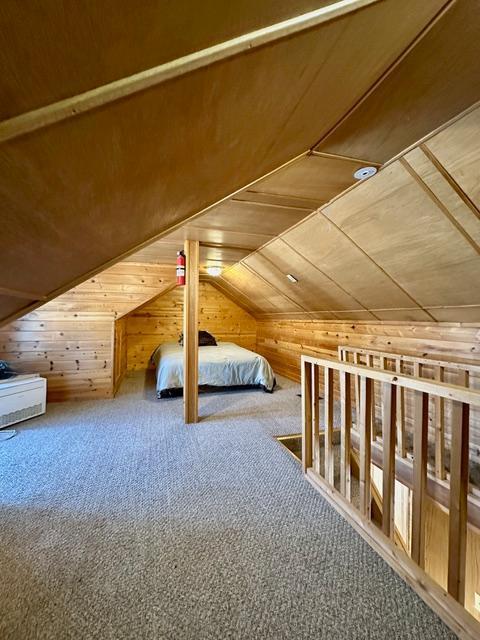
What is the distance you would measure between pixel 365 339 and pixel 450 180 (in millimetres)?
2036

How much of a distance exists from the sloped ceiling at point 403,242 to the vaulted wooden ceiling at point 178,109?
11 centimetres

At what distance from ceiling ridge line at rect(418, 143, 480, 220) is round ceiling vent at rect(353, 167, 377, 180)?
0.86 ft

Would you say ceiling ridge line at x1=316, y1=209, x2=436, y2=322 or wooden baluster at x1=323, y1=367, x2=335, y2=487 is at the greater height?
Answer: ceiling ridge line at x1=316, y1=209, x2=436, y2=322

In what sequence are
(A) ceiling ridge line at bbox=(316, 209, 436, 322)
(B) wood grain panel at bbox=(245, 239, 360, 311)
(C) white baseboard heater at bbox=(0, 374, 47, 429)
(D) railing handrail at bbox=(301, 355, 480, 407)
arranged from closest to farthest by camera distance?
(D) railing handrail at bbox=(301, 355, 480, 407) → (A) ceiling ridge line at bbox=(316, 209, 436, 322) → (C) white baseboard heater at bbox=(0, 374, 47, 429) → (B) wood grain panel at bbox=(245, 239, 360, 311)

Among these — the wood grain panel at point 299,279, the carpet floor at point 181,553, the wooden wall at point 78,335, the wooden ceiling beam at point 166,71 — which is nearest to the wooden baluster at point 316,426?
the carpet floor at point 181,553

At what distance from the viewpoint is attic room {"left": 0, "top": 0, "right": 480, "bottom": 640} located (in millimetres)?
554

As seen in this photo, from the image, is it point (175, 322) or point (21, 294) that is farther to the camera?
point (175, 322)

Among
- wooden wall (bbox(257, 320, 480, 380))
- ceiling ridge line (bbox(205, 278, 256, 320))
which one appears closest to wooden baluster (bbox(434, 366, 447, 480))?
wooden wall (bbox(257, 320, 480, 380))

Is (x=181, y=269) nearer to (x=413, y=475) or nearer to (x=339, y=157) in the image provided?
(x=339, y=157)

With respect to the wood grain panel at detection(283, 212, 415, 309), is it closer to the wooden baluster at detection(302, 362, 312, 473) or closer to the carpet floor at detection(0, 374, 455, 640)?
the wooden baluster at detection(302, 362, 312, 473)

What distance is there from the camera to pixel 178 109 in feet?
2.22

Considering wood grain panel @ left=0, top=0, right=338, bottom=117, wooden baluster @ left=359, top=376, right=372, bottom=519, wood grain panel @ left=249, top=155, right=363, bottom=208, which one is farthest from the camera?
wood grain panel @ left=249, top=155, right=363, bottom=208

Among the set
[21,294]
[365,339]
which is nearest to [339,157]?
[21,294]

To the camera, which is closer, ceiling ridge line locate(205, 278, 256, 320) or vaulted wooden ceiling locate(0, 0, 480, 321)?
vaulted wooden ceiling locate(0, 0, 480, 321)
